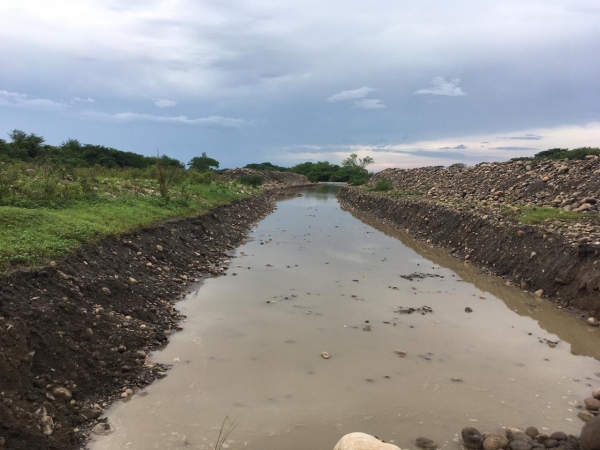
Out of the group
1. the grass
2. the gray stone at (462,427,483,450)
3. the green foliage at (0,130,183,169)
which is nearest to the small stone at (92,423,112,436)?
the grass

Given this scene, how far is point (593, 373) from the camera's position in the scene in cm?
687

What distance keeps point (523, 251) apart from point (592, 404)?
732cm

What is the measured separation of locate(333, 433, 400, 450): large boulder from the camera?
4262 mm

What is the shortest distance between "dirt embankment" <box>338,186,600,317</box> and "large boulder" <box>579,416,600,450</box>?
531 centimetres

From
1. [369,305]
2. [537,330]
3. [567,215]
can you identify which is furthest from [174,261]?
[567,215]

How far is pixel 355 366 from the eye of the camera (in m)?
6.86

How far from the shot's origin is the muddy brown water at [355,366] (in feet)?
17.4

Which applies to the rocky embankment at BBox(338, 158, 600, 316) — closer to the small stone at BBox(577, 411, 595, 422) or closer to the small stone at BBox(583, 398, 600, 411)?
the small stone at BBox(583, 398, 600, 411)

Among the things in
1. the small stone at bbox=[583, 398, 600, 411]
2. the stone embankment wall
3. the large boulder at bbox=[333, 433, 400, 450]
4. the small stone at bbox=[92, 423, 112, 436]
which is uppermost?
the stone embankment wall

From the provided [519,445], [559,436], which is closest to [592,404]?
[559,436]

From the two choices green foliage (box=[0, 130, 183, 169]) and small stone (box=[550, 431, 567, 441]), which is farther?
green foliage (box=[0, 130, 183, 169])

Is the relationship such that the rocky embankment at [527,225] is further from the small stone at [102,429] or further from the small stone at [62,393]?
the small stone at [62,393]

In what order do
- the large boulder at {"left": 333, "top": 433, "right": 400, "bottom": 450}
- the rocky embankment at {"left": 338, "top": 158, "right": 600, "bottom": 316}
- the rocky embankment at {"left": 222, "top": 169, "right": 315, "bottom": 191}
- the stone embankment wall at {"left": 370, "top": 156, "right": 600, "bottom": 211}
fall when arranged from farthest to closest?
the rocky embankment at {"left": 222, "top": 169, "right": 315, "bottom": 191}
the stone embankment wall at {"left": 370, "top": 156, "right": 600, "bottom": 211}
the rocky embankment at {"left": 338, "top": 158, "right": 600, "bottom": 316}
the large boulder at {"left": 333, "top": 433, "right": 400, "bottom": 450}

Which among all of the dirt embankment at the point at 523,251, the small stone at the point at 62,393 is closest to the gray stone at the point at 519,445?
the small stone at the point at 62,393
